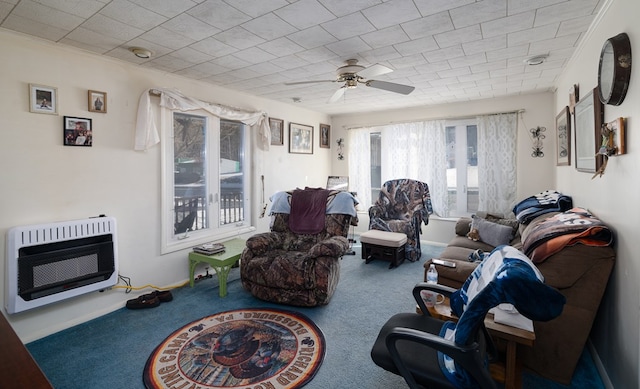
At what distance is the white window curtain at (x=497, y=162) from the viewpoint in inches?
184

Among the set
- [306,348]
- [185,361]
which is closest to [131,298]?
[185,361]

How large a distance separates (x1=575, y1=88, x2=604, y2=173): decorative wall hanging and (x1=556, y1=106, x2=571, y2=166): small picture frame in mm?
492

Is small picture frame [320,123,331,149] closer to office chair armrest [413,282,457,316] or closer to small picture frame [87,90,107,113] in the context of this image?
small picture frame [87,90,107,113]

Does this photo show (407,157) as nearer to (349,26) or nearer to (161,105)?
(349,26)

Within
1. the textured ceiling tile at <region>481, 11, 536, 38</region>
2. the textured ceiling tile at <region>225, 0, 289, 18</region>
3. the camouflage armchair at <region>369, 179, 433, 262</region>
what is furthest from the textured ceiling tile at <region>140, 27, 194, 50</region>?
the camouflage armchair at <region>369, 179, 433, 262</region>

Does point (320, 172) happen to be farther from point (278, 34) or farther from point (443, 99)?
point (278, 34)

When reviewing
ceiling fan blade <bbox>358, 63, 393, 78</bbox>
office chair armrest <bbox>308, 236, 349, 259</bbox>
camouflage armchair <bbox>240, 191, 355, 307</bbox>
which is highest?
ceiling fan blade <bbox>358, 63, 393, 78</bbox>

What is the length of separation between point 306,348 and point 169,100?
9.48ft

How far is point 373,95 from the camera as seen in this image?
4480 mm

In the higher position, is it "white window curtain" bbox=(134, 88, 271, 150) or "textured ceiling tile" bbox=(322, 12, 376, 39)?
"textured ceiling tile" bbox=(322, 12, 376, 39)

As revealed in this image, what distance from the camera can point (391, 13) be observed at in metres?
2.13

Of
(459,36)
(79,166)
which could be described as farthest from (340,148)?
(79,166)

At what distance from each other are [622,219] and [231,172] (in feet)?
13.0

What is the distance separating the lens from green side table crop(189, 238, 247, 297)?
3.28m
